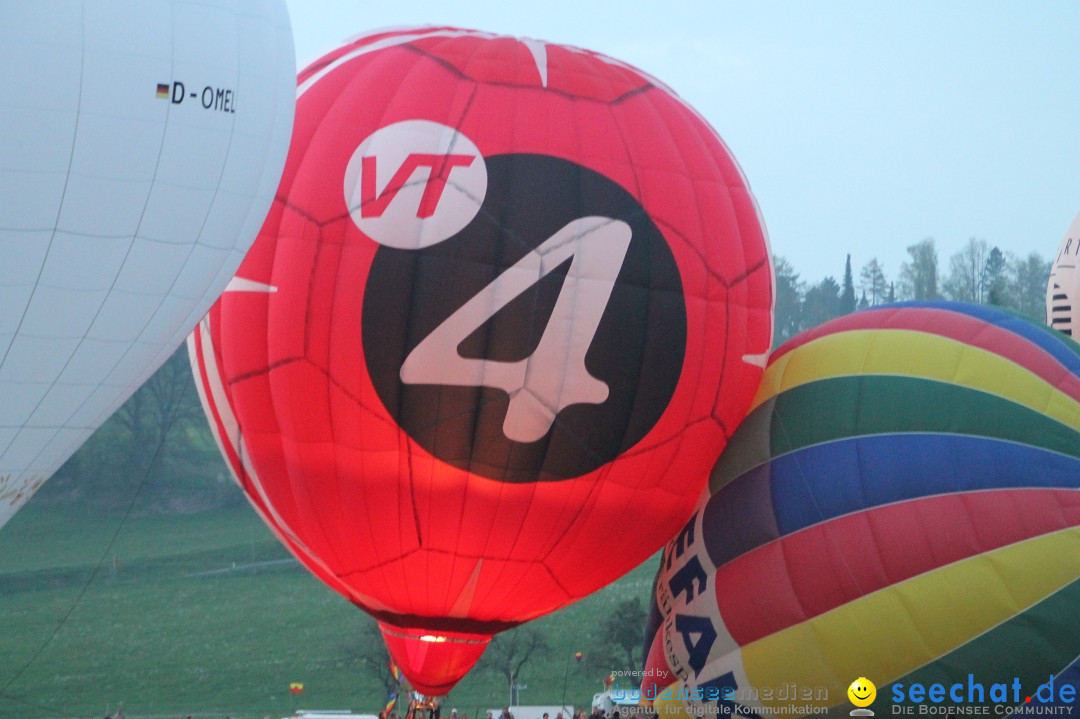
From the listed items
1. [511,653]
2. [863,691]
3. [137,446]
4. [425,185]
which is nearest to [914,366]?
[863,691]

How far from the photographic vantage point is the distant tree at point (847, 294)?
5909 centimetres

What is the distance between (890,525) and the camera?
7207mm

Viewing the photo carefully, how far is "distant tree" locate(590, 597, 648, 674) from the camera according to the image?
19812 mm

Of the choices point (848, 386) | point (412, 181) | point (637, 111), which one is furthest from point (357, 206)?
point (848, 386)

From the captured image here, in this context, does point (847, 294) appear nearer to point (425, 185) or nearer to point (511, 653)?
point (511, 653)

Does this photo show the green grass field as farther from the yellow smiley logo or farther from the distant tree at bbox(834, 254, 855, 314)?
the distant tree at bbox(834, 254, 855, 314)

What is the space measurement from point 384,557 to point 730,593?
188cm

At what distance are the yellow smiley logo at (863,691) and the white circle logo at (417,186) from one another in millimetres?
3030

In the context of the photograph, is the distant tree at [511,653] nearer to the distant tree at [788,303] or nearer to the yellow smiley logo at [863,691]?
the yellow smiley logo at [863,691]

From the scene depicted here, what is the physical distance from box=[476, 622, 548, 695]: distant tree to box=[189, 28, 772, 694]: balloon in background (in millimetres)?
13282

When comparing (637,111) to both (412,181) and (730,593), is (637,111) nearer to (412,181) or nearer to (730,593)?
(412,181)

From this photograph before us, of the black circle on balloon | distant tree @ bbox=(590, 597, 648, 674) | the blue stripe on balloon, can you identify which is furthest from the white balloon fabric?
distant tree @ bbox=(590, 597, 648, 674)

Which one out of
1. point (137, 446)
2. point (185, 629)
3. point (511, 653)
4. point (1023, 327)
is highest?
point (137, 446)

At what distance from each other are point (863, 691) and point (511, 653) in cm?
1379
